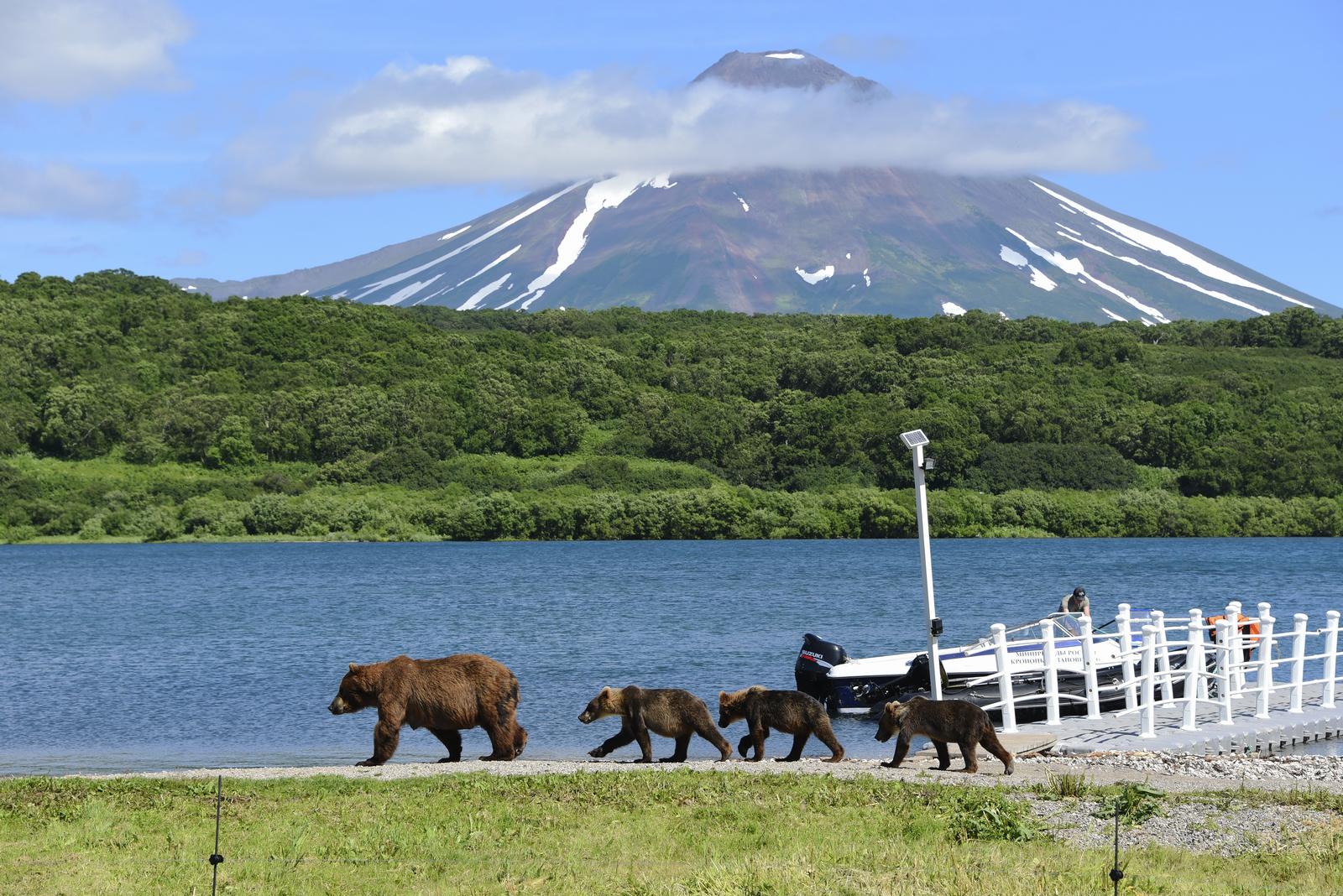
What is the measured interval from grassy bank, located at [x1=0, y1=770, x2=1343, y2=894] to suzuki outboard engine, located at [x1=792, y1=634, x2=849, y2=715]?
935 centimetres

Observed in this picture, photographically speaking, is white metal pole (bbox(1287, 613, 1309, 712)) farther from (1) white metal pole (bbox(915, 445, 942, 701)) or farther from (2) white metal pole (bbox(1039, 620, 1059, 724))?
(1) white metal pole (bbox(915, 445, 942, 701))

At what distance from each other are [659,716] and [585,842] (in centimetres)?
438

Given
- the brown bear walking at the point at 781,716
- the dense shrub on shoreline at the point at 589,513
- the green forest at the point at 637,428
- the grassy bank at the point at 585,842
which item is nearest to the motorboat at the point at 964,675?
the brown bear walking at the point at 781,716

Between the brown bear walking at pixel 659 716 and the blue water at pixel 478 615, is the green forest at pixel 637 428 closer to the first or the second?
the blue water at pixel 478 615

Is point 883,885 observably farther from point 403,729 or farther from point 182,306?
point 182,306

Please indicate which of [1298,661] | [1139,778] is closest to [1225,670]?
[1298,661]

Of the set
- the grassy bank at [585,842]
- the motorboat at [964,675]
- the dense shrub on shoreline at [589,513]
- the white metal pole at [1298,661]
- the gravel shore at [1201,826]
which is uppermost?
the grassy bank at [585,842]

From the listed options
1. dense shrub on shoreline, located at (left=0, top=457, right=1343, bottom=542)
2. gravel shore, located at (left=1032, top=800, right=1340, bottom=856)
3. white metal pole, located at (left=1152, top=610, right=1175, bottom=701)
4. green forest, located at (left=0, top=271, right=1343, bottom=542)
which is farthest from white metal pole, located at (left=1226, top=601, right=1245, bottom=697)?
green forest, located at (left=0, top=271, right=1343, bottom=542)

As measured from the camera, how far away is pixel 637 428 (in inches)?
3844

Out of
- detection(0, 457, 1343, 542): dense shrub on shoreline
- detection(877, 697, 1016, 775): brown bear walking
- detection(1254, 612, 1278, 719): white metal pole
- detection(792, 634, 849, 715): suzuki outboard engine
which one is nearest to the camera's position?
detection(877, 697, 1016, 775): brown bear walking

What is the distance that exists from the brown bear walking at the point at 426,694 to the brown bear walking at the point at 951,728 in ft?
13.1

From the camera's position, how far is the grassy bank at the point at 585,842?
8062mm

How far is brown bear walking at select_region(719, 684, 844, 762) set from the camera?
43.8 ft

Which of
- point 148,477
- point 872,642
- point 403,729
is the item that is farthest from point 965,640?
point 148,477
